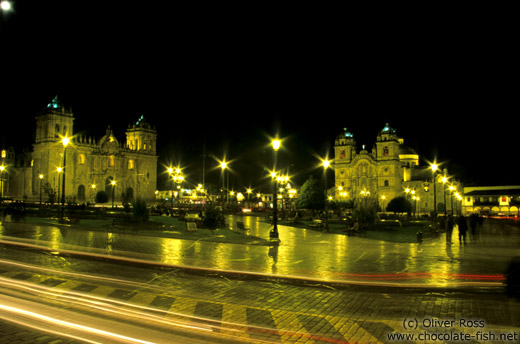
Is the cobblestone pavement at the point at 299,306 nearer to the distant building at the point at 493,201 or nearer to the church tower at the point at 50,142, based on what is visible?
the church tower at the point at 50,142

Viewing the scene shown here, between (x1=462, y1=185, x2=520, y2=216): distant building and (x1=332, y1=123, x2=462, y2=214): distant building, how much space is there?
15.3 feet

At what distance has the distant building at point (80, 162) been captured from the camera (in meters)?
72.4

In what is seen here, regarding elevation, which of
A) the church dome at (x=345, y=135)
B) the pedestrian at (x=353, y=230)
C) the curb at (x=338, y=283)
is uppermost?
the church dome at (x=345, y=135)

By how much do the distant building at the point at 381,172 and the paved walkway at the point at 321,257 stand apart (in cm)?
7216

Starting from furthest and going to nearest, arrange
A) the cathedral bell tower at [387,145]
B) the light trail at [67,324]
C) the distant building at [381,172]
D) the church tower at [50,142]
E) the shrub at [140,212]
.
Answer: the cathedral bell tower at [387,145], the distant building at [381,172], the church tower at [50,142], the shrub at [140,212], the light trail at [67,324]

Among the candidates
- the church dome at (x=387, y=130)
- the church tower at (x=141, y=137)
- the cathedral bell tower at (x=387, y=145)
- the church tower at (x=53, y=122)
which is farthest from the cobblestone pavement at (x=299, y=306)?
the church dome at (x=387, y=130)

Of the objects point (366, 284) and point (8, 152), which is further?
point (8, 152)

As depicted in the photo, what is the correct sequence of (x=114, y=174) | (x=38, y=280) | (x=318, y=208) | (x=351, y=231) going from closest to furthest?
(x=38, y=280) → (x=351, y=231) → (x=318, y=208) → (x=114, y=174)

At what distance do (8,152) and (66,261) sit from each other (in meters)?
85.3

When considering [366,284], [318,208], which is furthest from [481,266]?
[318,208]

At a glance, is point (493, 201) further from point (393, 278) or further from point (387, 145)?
point (393, 278)

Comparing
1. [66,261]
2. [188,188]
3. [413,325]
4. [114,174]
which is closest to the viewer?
[413,325]

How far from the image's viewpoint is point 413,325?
6.94 meters

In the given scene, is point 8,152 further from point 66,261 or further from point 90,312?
point 90,312
